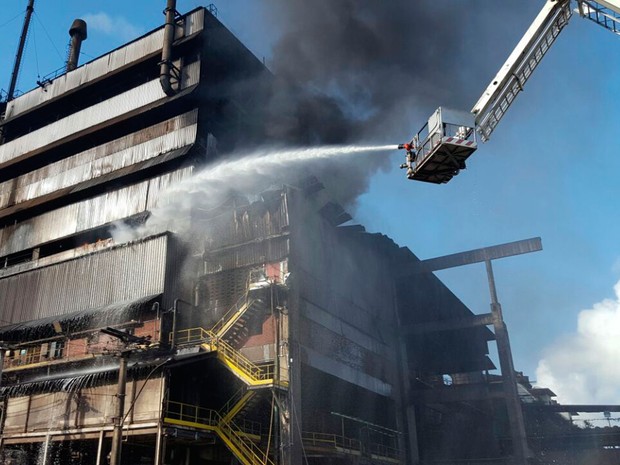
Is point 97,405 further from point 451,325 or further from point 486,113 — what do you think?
point 451,325

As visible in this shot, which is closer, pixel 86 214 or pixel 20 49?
pixel 86 214

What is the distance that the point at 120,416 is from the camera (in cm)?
2062

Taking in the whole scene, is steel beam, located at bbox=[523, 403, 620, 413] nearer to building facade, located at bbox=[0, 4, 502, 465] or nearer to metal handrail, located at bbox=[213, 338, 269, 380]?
building facade, located at bbox=[0, 4, 502, 465]

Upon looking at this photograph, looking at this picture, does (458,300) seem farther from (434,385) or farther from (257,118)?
(257,118)

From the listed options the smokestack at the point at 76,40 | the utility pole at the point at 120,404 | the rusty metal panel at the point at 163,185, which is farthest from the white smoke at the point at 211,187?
the smokestack at the point at 76,40

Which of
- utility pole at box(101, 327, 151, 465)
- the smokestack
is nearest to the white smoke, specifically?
utility pole at box(101, 327, 151, 465)

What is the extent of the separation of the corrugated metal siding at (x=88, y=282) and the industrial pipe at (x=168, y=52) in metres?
11.9

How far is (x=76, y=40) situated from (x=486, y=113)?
45605mm

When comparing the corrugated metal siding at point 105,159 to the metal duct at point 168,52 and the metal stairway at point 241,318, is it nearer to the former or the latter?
the metal duct at point 168,52

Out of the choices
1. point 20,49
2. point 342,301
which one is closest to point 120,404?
point 342,301

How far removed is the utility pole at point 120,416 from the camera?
1988 centimetres

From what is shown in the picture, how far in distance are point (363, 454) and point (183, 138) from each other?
839 inches

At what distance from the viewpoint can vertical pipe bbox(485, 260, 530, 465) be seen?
32.1m

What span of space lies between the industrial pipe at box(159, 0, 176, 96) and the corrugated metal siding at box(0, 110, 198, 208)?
209cm
